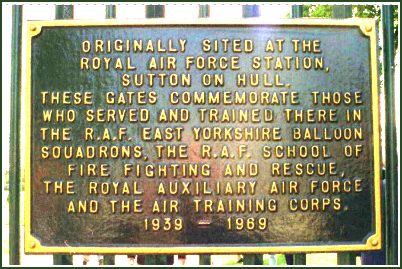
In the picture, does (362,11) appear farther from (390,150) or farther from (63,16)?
(63,16)

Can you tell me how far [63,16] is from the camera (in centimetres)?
338

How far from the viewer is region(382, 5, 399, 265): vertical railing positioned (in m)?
3.32

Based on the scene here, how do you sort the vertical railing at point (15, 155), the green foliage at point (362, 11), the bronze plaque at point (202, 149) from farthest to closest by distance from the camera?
the green foliage at point (362, 11) < the vertical railing at point (15, 155) < the bronze plaque at point (202, 149)

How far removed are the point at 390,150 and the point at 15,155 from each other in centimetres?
276

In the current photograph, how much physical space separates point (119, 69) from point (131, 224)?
110 centimetres

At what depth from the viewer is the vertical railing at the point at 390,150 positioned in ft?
10.9

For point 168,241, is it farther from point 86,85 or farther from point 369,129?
point 369,129

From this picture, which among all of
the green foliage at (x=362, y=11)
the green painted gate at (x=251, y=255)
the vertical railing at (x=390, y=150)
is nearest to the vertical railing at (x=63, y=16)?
the green painted gate at (x=251, y=255)

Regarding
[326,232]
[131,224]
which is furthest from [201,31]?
[326,232]

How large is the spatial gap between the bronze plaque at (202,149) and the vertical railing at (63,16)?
0.17 metres

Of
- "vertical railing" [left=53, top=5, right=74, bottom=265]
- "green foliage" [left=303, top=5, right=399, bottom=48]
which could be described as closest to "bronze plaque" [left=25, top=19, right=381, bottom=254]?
"vertical railing" [left=53, top=5, right=74, bottom=265]

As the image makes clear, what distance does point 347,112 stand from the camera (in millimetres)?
3203

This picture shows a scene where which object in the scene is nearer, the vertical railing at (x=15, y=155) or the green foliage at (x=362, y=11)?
the vertical railing at (x=15, y=155)

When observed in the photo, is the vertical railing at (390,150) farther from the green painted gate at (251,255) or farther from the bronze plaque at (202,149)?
the bronze plaque at (202,149)
